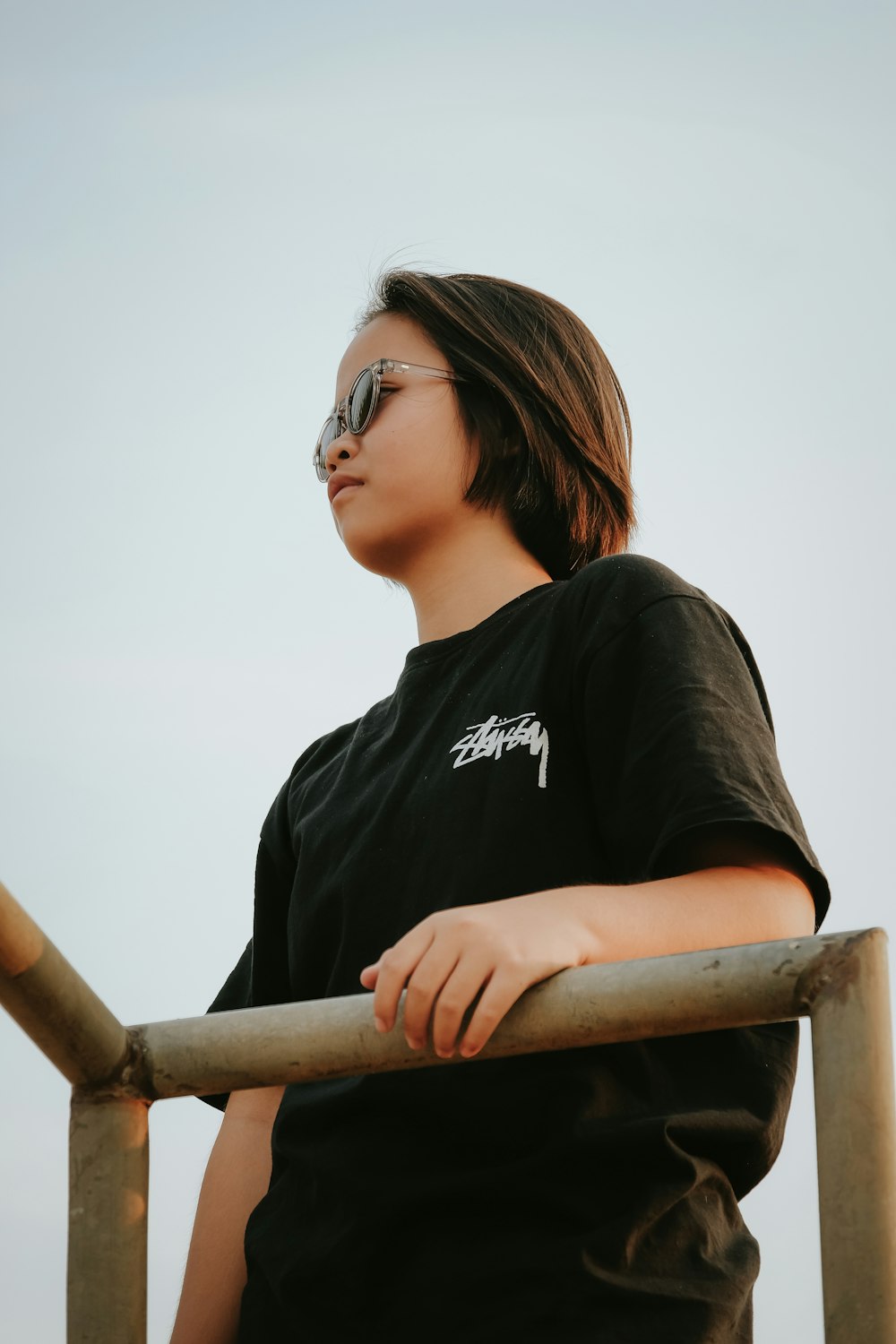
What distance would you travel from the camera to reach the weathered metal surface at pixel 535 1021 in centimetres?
100

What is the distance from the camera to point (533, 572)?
2225 mm

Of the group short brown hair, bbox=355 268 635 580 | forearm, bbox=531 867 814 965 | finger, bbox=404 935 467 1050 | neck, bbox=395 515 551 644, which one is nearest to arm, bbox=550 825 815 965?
forearm, bbox=531 867 814 965

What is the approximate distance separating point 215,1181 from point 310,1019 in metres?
0.95

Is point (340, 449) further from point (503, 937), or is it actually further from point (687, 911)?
point (503, 937)

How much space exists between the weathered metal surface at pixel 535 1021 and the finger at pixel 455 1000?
13mm

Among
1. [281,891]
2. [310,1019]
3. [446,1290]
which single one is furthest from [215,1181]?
[310,1019]

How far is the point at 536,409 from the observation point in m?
2.37

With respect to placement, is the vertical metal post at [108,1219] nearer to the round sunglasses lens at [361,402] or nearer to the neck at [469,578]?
the neck at [469,578]

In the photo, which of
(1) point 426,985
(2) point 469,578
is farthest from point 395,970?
(2) point 469,578

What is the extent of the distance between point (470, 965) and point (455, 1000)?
1.3 inches

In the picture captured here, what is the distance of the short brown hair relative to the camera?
90.9 inches

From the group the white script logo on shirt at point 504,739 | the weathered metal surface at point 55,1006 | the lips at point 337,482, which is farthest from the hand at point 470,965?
the lips at point 337,482

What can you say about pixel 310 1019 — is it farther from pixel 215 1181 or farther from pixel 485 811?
pixel 215 1181

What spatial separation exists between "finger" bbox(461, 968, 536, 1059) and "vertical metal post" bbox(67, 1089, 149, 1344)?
28 cm
